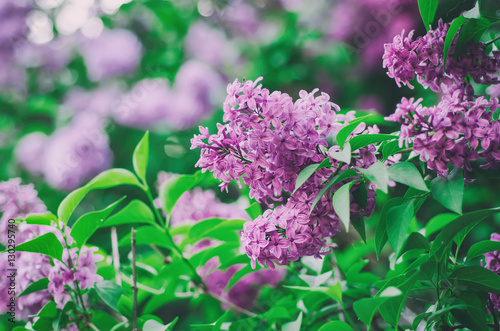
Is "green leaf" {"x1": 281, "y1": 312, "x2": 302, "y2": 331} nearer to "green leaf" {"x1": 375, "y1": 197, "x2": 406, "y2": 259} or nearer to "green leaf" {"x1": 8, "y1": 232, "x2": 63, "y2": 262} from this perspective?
"green leaf" {"x1": 375, "y1": 197, "x2": 406, "y2": 259}

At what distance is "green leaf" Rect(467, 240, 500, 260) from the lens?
626mm

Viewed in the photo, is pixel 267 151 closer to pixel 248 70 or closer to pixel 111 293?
pixel 111 293

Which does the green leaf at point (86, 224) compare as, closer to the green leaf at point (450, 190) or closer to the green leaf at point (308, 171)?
the green leaf at point (308, 171)

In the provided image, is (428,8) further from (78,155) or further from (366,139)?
(78,155)

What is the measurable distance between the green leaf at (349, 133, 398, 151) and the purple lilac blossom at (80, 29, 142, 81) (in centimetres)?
165

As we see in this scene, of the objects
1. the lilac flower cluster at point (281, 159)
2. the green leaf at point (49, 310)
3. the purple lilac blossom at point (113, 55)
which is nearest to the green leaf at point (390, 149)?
the lilac flower cluster at point (281, 159)

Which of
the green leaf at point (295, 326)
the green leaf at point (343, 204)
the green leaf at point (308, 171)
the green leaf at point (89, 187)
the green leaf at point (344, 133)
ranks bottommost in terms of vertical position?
the green leaf at point (295, 326)

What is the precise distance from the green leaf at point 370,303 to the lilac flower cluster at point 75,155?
1366 mm

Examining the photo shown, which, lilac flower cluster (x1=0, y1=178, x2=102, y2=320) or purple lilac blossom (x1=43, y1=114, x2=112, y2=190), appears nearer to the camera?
lilac flower cluster (x1=0, y1=178, x2=102, y2=320)

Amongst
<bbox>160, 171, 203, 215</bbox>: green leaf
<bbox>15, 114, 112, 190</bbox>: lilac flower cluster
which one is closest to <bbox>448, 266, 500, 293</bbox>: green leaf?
<bbox>160, 171, 203, 215</bbox>: green leaf

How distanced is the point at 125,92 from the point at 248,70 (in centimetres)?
59

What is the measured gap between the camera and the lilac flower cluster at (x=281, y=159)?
0.59m

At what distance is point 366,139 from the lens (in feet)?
1.84

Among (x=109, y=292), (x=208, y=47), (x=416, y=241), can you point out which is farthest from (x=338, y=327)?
(x=208, y=47)
